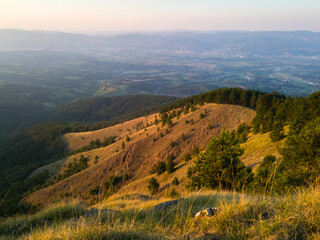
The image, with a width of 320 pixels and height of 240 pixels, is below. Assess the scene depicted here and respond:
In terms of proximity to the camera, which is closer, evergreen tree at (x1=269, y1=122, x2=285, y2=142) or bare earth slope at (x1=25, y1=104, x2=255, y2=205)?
evergreen tree at (x1=269, y1=122, x2=285, y2=142)

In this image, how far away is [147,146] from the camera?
235 ft

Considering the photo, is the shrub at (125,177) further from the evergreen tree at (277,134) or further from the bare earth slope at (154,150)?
the evergreen tree at (277,134)

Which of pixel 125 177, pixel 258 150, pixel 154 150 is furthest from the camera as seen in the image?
pixel 154 150

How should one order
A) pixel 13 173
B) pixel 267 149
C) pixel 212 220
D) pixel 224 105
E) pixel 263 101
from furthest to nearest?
pixel 13 173 → pixel 224 105 → pixel 263 101 → pixel 267 149 → pixel 212 220

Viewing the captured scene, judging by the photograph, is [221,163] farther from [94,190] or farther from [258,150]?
[94,190]

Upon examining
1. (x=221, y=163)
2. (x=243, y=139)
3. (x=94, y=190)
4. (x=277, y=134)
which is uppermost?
(x=221, y=163)

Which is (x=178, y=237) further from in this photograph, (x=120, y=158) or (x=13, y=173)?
(x=13, y=173)

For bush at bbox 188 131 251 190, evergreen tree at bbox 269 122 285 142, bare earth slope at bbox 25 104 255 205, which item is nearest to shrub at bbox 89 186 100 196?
bare earth slope at bbox 25 104 255 205

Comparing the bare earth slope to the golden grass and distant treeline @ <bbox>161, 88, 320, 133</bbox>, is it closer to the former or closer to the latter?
distant treeline @ <bbox>161, 88, 320, 133</bbox>

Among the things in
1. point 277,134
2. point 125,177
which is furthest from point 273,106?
point 125,177

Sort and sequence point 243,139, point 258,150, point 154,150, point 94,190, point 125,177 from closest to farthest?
1. point 258,150
2. point 243,139
3. point 94,190
4. point 125,177
5. point 154,150

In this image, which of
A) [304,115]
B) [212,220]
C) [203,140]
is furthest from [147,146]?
[212,220]

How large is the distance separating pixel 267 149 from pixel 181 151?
113 ft

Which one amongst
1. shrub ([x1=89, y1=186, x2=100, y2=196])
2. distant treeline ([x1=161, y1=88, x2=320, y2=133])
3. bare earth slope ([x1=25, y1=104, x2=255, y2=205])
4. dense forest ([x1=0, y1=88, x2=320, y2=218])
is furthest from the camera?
bare earth slope ([x1=25, y1=104, x2=255, y2=205])
